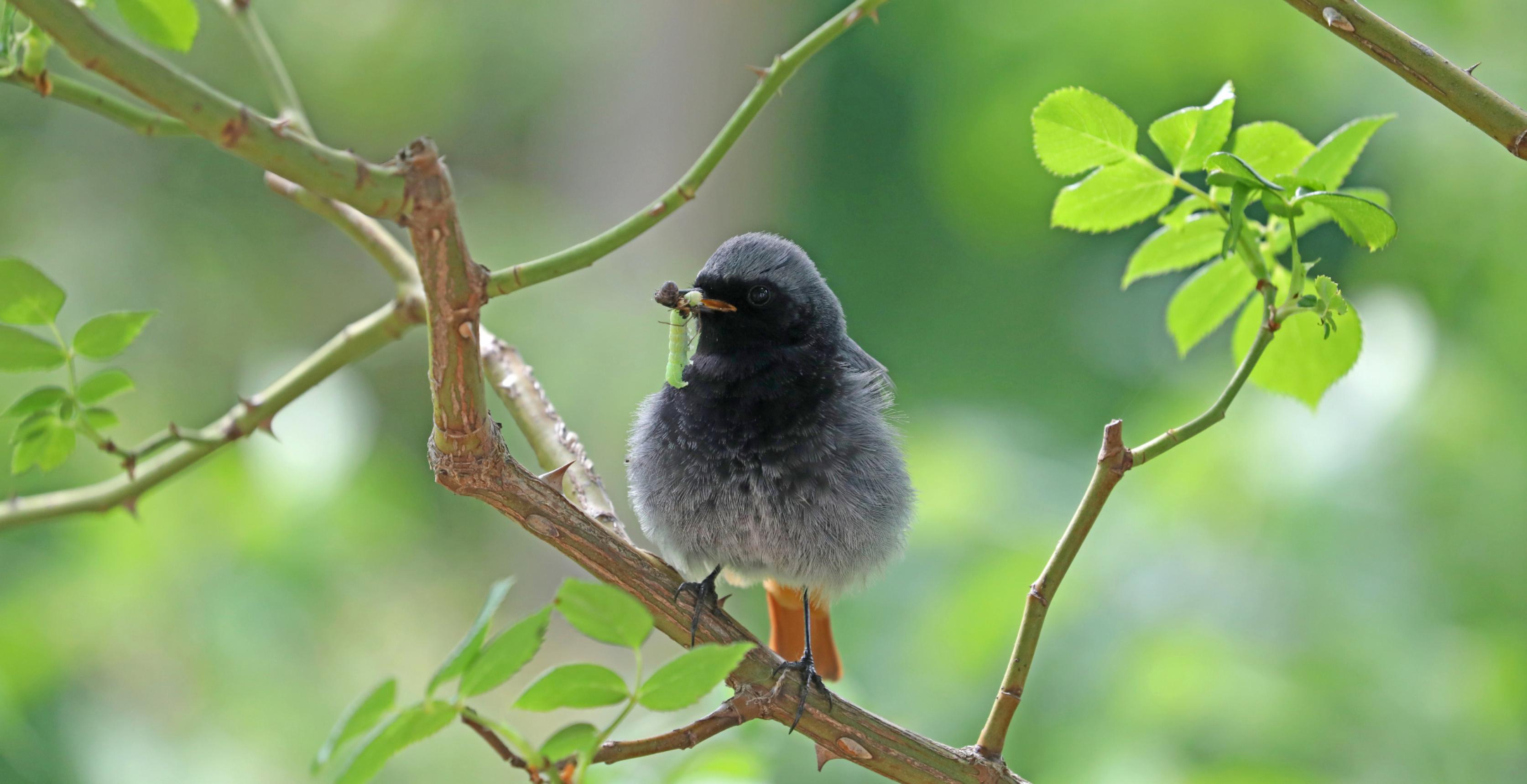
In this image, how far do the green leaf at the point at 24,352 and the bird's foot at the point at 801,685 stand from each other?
3.81 ft

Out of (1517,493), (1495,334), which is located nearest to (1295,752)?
(1517,493)

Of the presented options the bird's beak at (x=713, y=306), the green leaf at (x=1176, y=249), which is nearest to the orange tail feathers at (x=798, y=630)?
the bird's beak at (x=713, y=306)

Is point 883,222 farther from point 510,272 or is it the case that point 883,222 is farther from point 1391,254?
point 510,272

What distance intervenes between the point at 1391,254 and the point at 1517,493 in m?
1.15

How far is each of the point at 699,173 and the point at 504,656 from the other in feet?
2.59

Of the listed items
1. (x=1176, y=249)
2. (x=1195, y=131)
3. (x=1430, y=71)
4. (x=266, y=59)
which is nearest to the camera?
(x=1430, y=71)

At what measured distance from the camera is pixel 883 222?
7.97 meters

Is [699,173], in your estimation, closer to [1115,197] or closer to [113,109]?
[1115,197]

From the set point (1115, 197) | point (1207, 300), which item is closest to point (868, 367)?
point (1207, 300)

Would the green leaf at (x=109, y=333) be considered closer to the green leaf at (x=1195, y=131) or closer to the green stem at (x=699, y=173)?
the green stem at (x=699, y=173)

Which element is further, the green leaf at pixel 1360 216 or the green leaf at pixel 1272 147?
the green leaf at pixel 1272 147

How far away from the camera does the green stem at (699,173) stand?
4.77ft

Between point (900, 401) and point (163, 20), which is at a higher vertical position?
point (900, 401)

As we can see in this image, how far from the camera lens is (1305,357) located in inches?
69.9
